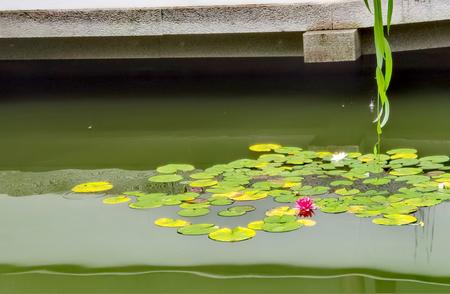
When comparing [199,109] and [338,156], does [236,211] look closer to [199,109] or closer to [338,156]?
[338,156]

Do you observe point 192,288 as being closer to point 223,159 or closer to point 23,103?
point 223,159

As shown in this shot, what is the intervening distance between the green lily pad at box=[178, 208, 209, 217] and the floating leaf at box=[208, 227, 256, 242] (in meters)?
0.17

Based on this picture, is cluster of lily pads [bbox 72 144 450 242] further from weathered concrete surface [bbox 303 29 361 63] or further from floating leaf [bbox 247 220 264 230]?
weathered concrete surface [bbox 303 29 361 63]

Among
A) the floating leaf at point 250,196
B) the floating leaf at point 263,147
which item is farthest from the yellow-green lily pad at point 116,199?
the floating leaf at point 263,147

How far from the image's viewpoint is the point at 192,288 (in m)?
2.33

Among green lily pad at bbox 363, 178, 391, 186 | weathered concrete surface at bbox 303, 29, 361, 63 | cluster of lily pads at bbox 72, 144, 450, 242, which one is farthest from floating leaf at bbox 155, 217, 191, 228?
weathered concrete surface at bbox 303, 29, 361, 63

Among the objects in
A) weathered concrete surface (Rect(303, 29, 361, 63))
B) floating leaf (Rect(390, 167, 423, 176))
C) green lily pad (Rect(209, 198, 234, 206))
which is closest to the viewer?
green lily pad (Rect(209, 198, 234, 206))

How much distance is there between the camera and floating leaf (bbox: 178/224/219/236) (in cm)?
268

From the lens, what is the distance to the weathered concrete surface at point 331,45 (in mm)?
3943

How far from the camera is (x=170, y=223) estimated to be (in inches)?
109

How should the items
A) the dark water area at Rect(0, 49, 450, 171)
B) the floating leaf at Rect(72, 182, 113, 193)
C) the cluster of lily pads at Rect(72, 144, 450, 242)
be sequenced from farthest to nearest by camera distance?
the dark water area at Rect(0, 49, 450, 171) → the floating leaf at Rect(72, 182, 113, 193) → the cluster of lily pads at Rect(72, 144, 450, 242)

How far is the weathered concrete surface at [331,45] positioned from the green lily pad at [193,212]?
1.36 m

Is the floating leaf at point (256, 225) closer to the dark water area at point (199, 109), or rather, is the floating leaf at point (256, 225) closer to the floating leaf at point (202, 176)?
the floating leaf at point (202, 176)

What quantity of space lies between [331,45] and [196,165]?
3.01ft
